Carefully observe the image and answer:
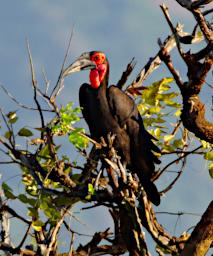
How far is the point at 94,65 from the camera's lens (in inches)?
395

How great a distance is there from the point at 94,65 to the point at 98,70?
108 millimetres

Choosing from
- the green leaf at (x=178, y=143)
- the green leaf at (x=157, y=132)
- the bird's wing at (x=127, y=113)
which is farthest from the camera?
the bird's wing at (x=127, y=113)

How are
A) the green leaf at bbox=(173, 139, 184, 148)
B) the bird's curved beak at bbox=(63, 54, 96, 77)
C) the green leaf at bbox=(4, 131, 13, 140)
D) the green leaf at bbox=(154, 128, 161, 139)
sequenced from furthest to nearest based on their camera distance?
1. the bird's curved beak at bbox=(63, 54, 96, 77)
2. the green leaf at bbox=(154, 128, 161, 139)
3. the green leaf at bbox=(173, 139, 184, 148)
4. the green leaf at bbox=(4, 131, 13, 140)

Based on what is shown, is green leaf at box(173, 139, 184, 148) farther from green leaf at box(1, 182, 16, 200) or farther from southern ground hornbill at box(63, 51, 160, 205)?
green leaf at box(1, 182, 16, 200)

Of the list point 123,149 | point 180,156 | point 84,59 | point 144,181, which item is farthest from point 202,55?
point 84,59

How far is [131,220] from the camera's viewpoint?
22.4ft

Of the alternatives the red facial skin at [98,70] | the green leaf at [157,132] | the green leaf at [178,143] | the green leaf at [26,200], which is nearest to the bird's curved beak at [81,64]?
the red facial skin at [98,70]

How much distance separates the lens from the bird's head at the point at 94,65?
9.77 meters

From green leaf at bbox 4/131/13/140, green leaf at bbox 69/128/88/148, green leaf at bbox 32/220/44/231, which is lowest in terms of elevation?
→ green leaf at bbox 32/220/44/231

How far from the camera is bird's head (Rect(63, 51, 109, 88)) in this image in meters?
9.77

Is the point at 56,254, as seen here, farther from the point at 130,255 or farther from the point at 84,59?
the point at 84,59

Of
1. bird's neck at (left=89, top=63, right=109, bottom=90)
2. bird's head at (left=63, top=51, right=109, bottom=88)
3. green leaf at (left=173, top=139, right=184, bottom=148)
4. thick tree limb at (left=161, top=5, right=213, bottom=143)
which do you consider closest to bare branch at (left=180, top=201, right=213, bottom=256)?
thick tree limb at (left=161, top=5, right=213, bottom=143)

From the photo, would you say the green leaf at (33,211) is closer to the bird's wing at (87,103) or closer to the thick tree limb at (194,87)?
the thick tree limb at (194,87)

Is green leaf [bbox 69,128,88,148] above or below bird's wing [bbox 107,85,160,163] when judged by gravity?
below
